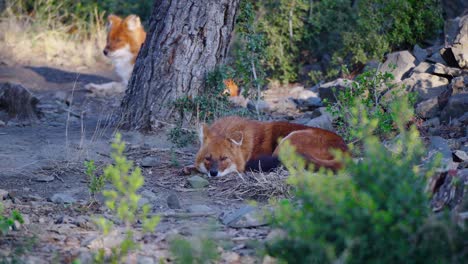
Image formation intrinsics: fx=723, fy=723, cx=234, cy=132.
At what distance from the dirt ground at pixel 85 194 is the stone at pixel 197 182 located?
52 millimetres

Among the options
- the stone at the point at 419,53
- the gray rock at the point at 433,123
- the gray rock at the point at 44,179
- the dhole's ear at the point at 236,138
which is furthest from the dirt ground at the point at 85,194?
the stone at the point at 419,53

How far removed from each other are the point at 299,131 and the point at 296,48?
18.0ft

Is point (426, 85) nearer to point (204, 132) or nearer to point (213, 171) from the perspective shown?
point (204, 132)

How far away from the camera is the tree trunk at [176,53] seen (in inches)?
330

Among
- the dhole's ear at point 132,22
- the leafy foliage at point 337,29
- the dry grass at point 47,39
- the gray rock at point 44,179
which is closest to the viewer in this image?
the gray rock at point 44,179

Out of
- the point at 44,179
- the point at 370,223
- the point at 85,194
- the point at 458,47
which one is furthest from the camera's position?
the point at 458,47

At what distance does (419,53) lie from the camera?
1054 centimetres

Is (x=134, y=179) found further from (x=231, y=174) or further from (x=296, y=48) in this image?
(x=296, y=48)

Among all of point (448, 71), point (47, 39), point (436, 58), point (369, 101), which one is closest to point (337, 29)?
point (436, 58)

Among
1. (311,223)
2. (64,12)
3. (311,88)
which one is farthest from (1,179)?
(64,12)

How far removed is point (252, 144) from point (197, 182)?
3.21ft

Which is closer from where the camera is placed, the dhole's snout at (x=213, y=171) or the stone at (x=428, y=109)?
the dhole's snout at (x=213, y=171)

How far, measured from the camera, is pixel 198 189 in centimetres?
670

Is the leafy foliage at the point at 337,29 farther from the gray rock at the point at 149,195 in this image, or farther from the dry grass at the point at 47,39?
the gray rock at the point at 149,195
